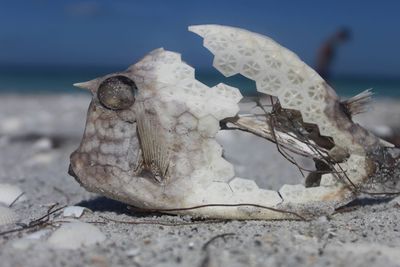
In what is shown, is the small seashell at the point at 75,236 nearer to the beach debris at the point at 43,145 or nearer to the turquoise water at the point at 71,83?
the beach debris at the point at 43,145

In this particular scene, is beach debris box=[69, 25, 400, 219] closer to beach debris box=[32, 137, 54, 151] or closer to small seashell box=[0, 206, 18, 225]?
small seashell box=[0, 206, 18, 225]

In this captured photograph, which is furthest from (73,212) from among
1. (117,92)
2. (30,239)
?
(117,92)

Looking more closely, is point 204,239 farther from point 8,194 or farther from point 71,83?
point 71,83

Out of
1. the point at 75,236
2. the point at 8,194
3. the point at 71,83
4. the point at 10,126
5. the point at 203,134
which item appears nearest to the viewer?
the point at 75,236

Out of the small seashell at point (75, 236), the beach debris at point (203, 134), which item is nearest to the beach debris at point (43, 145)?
the beach debris at point (203, 134)

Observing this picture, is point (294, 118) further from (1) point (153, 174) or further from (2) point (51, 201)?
(2) point (51, 201)

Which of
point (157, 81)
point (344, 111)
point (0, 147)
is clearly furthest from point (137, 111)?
point (0, 147)
